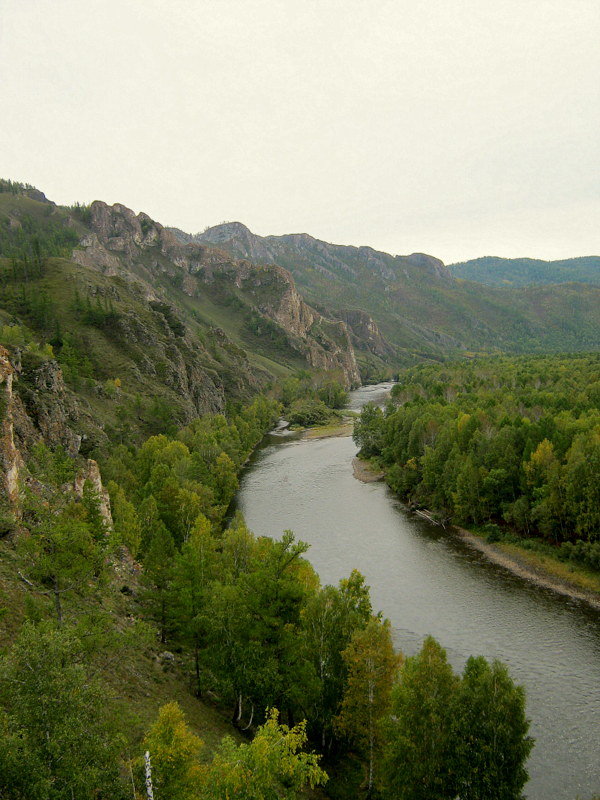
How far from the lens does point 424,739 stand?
835 inches

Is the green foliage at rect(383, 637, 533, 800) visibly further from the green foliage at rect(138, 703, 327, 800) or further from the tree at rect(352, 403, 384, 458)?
the tree at rect(352, 403, 384, 458)

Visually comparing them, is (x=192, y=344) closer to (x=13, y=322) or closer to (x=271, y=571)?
(x=13, y=322)

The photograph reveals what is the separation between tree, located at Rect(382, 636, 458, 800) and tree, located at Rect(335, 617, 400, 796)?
7.81 ft

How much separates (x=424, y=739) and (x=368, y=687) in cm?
398

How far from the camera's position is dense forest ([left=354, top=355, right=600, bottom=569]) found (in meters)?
52.7

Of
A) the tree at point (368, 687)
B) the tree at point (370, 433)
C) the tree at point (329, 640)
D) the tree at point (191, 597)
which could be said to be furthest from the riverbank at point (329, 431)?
the tree at point (368, 687)

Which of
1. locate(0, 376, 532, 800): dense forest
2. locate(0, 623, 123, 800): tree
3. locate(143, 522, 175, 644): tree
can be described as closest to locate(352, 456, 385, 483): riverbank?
locate(0, 376, 532, 800): dense forest

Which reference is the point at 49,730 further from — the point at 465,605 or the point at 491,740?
the point at 465,605

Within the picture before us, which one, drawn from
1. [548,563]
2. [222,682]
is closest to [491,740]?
[222,682]

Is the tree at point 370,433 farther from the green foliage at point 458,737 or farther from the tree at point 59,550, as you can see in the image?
the tree at point 59,550

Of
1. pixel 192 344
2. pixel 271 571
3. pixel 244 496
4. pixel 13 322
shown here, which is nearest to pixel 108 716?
pixel 271 571

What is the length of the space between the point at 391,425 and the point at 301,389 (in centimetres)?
9160

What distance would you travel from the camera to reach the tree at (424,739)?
2098 centimetres

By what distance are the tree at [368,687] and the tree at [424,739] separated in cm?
238
